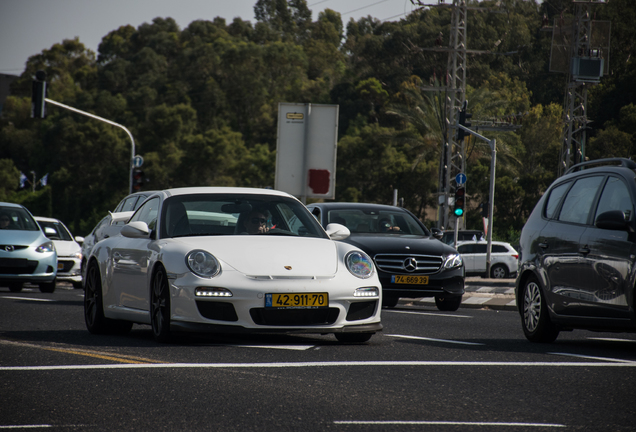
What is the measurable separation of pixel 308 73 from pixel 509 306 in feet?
251

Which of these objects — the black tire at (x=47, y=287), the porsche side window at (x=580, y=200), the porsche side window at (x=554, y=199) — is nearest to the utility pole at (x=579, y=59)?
the black tire at (x=47, y=287)

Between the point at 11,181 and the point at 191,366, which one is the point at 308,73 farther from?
the point at 191,366

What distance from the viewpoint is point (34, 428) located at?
473cm

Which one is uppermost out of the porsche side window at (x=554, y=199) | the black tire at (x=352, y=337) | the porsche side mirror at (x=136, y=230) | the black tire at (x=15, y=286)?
the porsche side window at (x=554, y=199)

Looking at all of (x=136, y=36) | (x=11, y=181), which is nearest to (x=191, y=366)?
(x=11, y=181)

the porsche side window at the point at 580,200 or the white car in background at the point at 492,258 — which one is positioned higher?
the porsche side window at the point at 580,200

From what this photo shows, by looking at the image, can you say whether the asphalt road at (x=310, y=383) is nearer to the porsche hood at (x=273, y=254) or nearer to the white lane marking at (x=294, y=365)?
the white lane marking at (x=294, y=365)

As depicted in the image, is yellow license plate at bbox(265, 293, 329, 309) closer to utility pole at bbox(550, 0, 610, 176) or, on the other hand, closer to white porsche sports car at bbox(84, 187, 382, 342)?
white porsche sports car at bbox(84, 187, 382, 342)

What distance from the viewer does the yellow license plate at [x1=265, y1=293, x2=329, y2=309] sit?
25.4 feet

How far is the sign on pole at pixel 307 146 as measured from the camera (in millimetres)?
22016

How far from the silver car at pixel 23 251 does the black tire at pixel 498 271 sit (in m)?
22.1

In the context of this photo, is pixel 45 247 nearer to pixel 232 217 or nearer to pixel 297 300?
pixel 232 217

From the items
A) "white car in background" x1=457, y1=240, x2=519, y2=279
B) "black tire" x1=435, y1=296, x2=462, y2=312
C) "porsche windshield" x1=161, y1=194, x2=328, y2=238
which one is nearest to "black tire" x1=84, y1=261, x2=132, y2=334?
"porsche windshield" x1=161, y1=194, x2=328, y2=238

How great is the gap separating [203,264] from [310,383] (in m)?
2.11
